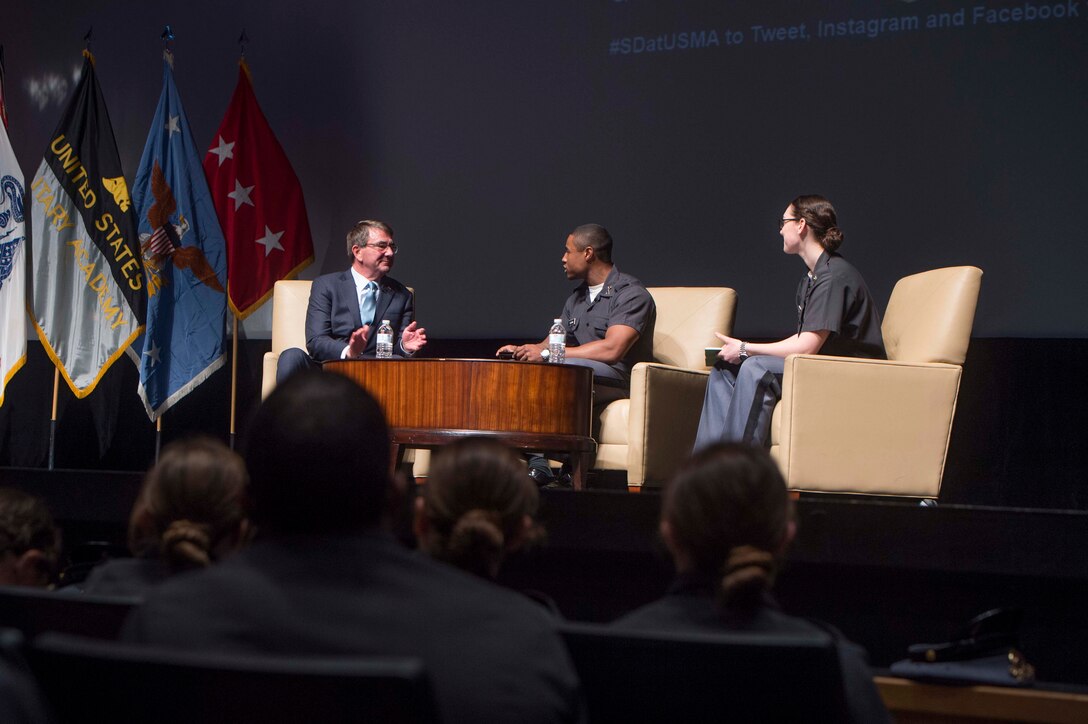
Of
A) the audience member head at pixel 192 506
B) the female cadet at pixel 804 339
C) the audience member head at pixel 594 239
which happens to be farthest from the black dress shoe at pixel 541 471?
the audience member head at pixel 192 506

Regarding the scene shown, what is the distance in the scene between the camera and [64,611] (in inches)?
46.5

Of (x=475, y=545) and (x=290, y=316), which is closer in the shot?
(x=475, y=545)

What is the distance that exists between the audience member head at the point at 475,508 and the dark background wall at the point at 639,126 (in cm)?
366

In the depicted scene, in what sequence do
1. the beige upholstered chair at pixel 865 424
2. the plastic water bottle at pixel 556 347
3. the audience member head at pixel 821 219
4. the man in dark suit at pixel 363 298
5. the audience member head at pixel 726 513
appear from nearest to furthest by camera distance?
the audience member head at pixel 726 513
the beige upholstered chair at pixel 865 424
the audience member head at pixel 821 219
the plastic water bottle at pixel 556 347
the man in dark suit at pixel 363 298

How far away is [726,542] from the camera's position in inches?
47.8

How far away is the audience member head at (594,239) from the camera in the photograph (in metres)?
4.72

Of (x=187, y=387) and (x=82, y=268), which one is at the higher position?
(x=82, y=268)

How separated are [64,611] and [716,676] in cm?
69

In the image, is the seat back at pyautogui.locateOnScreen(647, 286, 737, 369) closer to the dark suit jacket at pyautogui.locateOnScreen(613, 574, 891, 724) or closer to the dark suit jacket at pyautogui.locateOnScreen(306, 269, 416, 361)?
the dark suit jacket at pyautogui.locateOnScreen(306, 269, 416, 361)

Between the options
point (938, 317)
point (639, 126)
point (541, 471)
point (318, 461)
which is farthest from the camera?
point (639, 126)

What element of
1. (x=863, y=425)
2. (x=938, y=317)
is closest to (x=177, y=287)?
(x=863, y=425)

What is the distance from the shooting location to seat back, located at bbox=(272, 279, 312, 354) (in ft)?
16.5

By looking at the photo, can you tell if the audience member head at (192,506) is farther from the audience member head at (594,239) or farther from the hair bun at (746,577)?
the audience member head at (594,239)

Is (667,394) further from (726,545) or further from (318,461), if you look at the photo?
(318,461)
